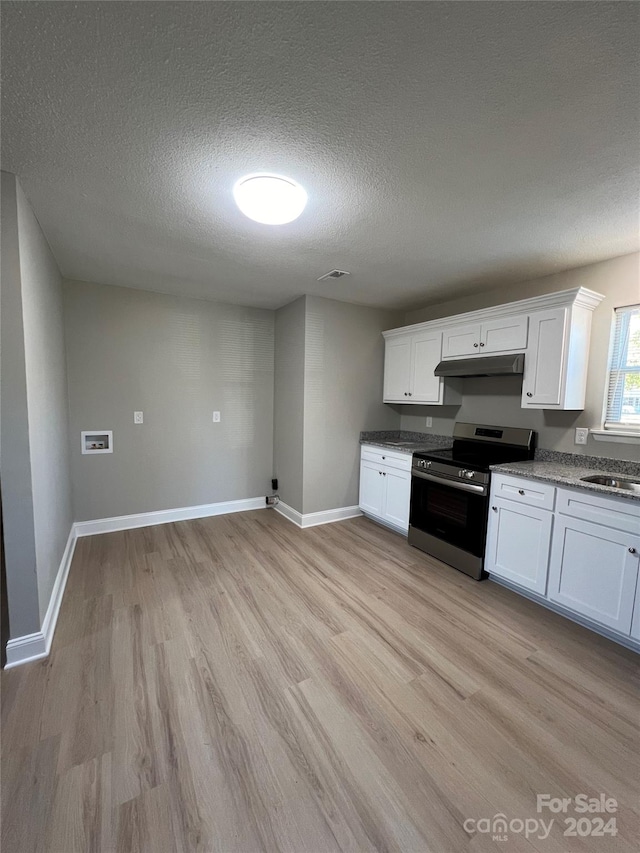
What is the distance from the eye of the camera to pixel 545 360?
2594 millimetres

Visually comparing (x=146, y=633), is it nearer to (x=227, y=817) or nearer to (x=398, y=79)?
(x=227, y=817)

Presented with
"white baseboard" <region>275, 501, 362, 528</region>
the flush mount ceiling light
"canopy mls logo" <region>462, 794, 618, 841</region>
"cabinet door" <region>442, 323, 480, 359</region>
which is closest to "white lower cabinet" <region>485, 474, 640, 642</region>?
"canopy mls logo" <region>462, 794, 618, 841</region>

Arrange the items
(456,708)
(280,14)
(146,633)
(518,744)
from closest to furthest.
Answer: (280,14)
(518,744)
(456,708)
(146,633)

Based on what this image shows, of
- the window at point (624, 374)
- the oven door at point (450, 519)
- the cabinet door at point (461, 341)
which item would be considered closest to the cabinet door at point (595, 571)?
the oven door at point (450, 519)

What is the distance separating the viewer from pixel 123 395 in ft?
11.4

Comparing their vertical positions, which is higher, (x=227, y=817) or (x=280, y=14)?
(x=280, y=14)

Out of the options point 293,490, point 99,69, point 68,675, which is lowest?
point 68,675

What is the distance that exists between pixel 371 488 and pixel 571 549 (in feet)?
6.47

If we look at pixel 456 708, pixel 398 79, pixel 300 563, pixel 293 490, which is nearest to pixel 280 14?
pixel 398 79

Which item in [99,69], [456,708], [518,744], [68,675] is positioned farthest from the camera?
[68,675]

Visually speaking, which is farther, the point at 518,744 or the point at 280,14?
the point at 518,744

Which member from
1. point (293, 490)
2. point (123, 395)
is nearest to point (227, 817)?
point (293, 490)

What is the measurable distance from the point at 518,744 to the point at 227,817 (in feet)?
3.86

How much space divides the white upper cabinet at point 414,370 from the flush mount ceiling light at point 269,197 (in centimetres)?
211
